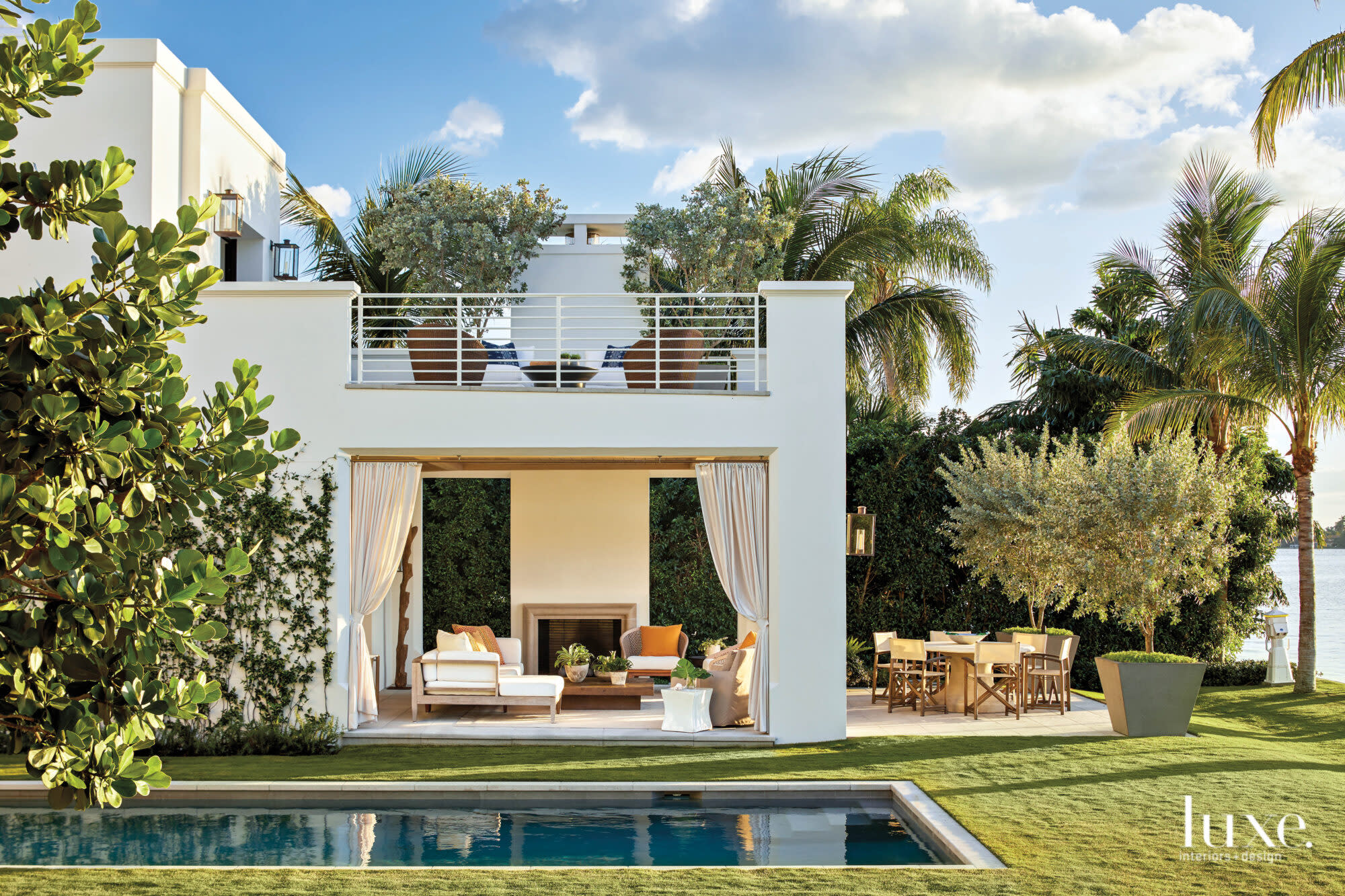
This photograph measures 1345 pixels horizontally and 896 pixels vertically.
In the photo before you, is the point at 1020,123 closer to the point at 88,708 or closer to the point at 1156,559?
the point at 1156,559

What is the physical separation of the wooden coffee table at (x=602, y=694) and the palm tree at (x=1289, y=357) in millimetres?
7069

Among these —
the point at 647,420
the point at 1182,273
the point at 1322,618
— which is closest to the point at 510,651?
the point at 647,420

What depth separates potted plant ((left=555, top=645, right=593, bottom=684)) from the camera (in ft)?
37.9

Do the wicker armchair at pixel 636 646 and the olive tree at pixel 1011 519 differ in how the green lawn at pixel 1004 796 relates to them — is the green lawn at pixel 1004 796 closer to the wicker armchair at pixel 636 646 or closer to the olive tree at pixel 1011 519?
the olive tree at pixel 1011 519

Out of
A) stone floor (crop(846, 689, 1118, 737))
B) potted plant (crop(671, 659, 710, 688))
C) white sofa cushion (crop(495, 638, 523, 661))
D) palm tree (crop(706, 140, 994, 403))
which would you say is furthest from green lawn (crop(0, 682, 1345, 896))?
palm tree (crop(706, 140, 994, 403))

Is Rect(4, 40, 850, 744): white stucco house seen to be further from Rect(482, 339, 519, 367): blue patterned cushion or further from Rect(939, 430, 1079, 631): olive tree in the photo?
Rect(939, 430, 1079, 631): olive tree

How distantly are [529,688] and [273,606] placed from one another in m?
2.57

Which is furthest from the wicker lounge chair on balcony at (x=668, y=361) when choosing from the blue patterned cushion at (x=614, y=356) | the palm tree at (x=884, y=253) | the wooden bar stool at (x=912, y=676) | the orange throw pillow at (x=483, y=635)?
the palm tree at (x=884, y=253)

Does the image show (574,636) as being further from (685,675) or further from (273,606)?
(273,606)

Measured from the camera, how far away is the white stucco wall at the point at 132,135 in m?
10.7

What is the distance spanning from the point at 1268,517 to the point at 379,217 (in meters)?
13.5

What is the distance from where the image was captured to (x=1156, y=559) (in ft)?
34.6

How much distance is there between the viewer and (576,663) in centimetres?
1156

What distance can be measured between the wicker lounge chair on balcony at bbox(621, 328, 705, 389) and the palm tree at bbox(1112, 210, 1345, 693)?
20.5 feet
